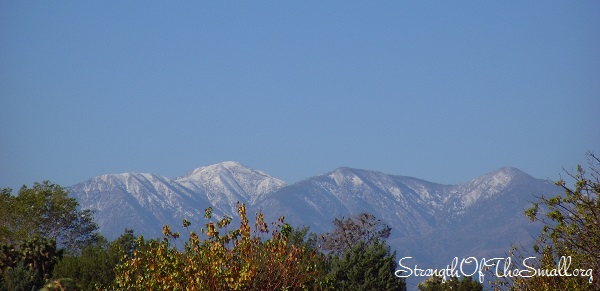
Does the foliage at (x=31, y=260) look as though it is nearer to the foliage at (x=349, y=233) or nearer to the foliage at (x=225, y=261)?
the foliage at (x=225, y=261)

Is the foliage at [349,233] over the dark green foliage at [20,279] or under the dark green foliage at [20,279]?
over

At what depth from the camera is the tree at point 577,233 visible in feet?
75.4

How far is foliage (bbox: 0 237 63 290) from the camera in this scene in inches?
2005

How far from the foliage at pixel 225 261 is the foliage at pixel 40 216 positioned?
71003mm

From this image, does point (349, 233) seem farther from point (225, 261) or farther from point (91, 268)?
point (225, 261)

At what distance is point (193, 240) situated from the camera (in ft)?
81.7

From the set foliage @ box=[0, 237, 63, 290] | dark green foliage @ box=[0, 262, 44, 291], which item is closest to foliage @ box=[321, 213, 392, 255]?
foliage @ box=[0, 237, 63, 290]

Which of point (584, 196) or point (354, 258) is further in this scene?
point (354, 258)

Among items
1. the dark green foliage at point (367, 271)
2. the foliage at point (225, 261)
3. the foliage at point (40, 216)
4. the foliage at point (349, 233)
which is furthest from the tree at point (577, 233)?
the foliage at point (349, 233)

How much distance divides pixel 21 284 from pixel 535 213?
31301 mm

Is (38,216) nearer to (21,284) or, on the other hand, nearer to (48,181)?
(48,181)

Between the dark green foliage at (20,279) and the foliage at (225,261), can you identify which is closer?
the foliage at (225,261)

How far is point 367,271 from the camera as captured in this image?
46.3 metres

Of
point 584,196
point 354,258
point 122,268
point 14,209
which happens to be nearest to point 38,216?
point 14,209
